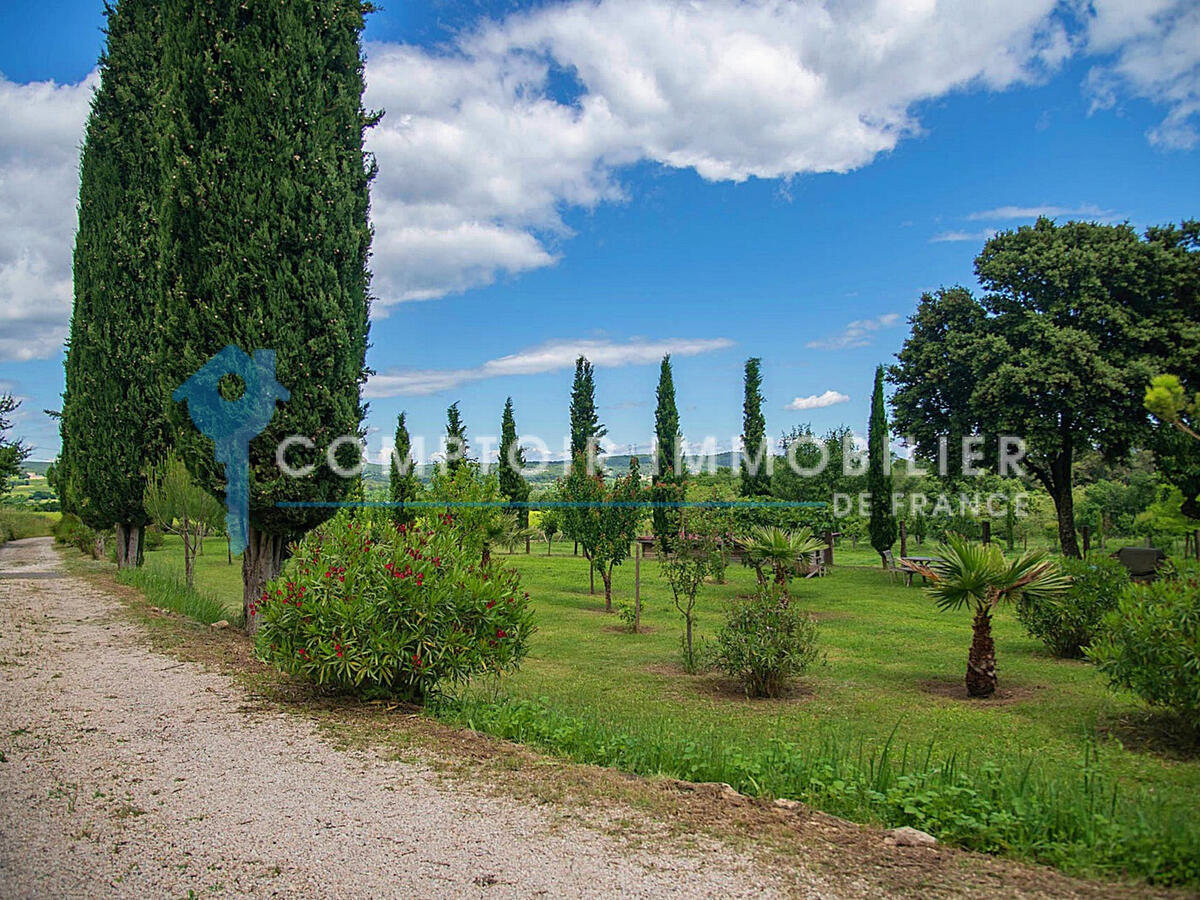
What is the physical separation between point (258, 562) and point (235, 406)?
7.17ft

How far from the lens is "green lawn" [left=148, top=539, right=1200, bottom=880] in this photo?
224 inches

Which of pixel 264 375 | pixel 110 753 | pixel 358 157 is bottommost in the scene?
pixel 110 753

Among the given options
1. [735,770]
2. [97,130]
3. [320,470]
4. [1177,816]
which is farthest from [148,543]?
[1177,816]

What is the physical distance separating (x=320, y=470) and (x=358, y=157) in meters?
4.12

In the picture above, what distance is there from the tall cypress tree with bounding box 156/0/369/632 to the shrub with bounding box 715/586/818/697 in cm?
536

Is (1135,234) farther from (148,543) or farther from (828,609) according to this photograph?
(148,543)

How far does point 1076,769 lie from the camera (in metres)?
5.62

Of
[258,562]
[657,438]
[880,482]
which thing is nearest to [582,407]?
[657,438]

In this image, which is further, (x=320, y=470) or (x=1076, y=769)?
(x=320, y=470)

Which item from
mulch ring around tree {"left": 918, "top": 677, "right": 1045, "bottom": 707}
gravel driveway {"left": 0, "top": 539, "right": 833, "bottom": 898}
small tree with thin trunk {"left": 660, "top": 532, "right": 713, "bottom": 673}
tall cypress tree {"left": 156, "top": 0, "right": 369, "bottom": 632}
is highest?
tall cypress tree {"left": 156, "top": 0, "right": 369, "bottom": 632}

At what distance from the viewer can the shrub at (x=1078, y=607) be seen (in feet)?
33.5

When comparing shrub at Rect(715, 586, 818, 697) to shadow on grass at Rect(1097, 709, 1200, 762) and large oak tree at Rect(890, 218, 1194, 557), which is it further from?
large oak tree at Rect(890, 218, 1194, 557)

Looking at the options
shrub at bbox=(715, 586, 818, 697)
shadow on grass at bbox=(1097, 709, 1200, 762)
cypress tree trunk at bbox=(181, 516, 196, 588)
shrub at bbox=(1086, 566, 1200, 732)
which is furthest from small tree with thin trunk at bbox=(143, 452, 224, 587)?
shadow on grass at bbox=(1097, 709, 1200, 762)

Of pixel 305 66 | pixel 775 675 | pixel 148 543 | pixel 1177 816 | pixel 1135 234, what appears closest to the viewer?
pixel 1177 816
